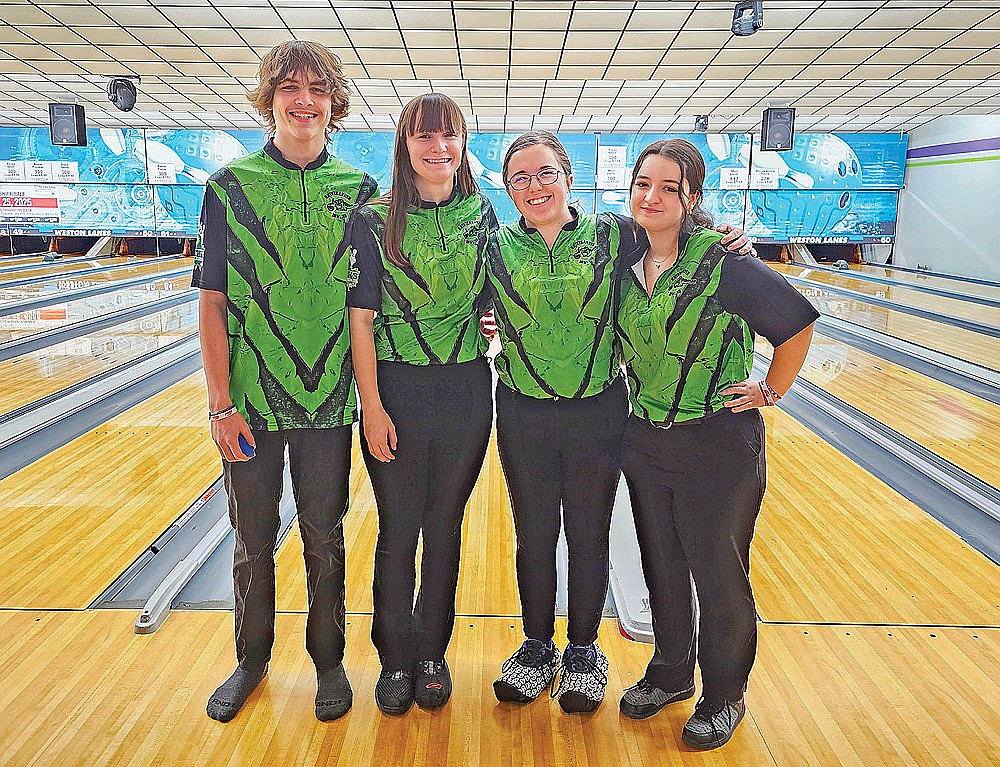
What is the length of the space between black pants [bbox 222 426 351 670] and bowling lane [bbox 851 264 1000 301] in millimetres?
9639

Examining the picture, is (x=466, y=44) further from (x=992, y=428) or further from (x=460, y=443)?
(x=460, y=443)

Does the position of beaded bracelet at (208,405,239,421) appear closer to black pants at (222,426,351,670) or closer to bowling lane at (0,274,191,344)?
black pants at (222,426,351,670)

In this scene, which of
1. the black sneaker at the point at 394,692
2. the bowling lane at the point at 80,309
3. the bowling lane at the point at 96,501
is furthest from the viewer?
the bowling lane at the point at 80,309

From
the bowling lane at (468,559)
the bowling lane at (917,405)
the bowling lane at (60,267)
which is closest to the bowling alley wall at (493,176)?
the bowling lane at (60,267)

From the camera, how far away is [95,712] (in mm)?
1838

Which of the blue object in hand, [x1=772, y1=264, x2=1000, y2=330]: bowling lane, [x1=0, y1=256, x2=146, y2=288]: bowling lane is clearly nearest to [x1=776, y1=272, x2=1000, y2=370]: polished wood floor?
[x1=772, y1=264, x2=1000, y2=330]: bowling lane

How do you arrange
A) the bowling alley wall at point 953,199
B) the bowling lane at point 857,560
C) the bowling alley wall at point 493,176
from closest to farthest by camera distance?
the bowling lane at point 857,560 → the bowling alley wall at point 953,199 → the bowling alley wall at point 493,176

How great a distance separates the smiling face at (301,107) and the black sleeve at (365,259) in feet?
0.62

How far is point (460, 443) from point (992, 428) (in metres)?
3.66

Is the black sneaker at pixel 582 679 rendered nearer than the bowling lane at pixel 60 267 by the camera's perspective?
Yes

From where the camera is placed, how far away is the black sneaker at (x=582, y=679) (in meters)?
1.85

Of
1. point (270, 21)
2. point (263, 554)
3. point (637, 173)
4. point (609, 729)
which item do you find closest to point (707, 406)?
point (637, 173)

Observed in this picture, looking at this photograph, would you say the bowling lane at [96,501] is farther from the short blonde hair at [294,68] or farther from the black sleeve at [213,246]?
the short blonde hair at [294,68]

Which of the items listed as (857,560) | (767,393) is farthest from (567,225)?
(857,560)
